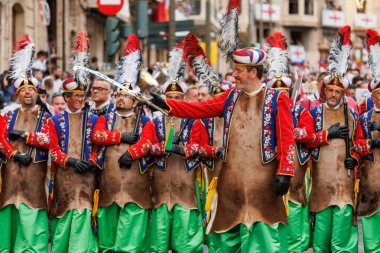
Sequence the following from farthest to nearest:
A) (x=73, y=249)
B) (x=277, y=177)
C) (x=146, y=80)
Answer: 1. (x=146, y=80)
2. (x=73, y=249)
3. (x=277, y=177)

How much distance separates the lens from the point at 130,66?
38.0 feet

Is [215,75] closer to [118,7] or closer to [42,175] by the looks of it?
[42,175]

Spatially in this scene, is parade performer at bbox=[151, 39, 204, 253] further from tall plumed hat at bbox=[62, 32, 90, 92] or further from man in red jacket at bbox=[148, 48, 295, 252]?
man in red jacket at bbox=[148, 48, 295, 252]

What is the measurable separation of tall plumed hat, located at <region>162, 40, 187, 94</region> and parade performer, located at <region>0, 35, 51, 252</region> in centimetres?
144

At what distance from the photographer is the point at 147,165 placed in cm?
1120

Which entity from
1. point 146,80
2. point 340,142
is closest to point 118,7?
point 146,80

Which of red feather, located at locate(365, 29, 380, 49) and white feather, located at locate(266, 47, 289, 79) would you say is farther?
white feather, located at locate(266, 47, 289, 79)

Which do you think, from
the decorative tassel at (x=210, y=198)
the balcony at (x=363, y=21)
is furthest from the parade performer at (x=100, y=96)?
the balcony at (x=363, y=21)

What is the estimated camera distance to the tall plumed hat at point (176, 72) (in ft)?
38.6

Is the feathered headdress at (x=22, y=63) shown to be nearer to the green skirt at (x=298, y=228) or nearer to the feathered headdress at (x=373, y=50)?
the green skirt at (x=298, y=228)

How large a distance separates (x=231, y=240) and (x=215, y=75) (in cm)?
334

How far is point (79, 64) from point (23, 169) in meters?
1.19

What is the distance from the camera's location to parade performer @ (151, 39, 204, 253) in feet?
36.9

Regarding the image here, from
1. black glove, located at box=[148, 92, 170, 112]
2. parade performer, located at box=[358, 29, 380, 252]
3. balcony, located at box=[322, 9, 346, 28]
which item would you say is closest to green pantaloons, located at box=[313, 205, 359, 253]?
parade performer, located at box=[358, 29, 380, 252]
